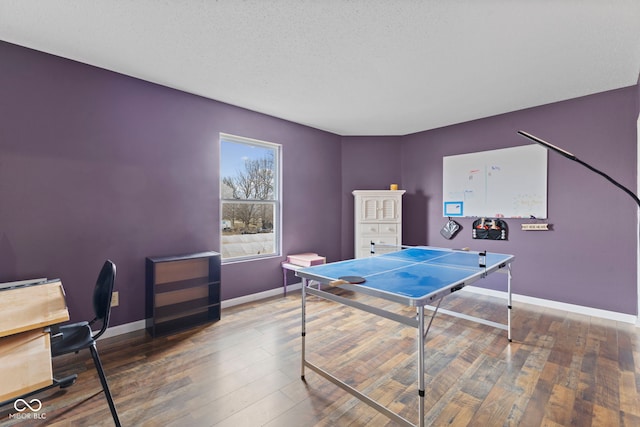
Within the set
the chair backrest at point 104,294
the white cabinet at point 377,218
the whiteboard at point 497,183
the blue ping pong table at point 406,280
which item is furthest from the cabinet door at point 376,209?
the chair backrest at point 104,294

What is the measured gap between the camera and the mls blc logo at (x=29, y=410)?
1761mm

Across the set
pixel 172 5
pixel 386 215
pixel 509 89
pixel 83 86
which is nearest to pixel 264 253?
pixel 386 215

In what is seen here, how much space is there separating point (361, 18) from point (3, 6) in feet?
7.94

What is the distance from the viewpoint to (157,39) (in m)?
2.34

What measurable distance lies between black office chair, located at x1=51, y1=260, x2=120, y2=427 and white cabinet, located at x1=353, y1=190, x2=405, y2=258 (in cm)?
366

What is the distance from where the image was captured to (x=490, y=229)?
4.23 metres

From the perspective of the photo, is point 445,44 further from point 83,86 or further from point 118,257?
point 118,257

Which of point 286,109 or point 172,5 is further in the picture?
point 286,109

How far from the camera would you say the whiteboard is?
383cm

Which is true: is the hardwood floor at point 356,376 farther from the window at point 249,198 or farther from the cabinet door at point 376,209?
the cabinet door at point 376,209

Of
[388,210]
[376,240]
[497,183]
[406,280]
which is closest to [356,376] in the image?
[406,280]

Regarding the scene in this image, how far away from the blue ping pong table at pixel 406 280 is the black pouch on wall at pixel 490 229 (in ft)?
5.13

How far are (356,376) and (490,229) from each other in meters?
A: 3.15

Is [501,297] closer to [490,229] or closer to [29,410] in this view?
[490,229]
